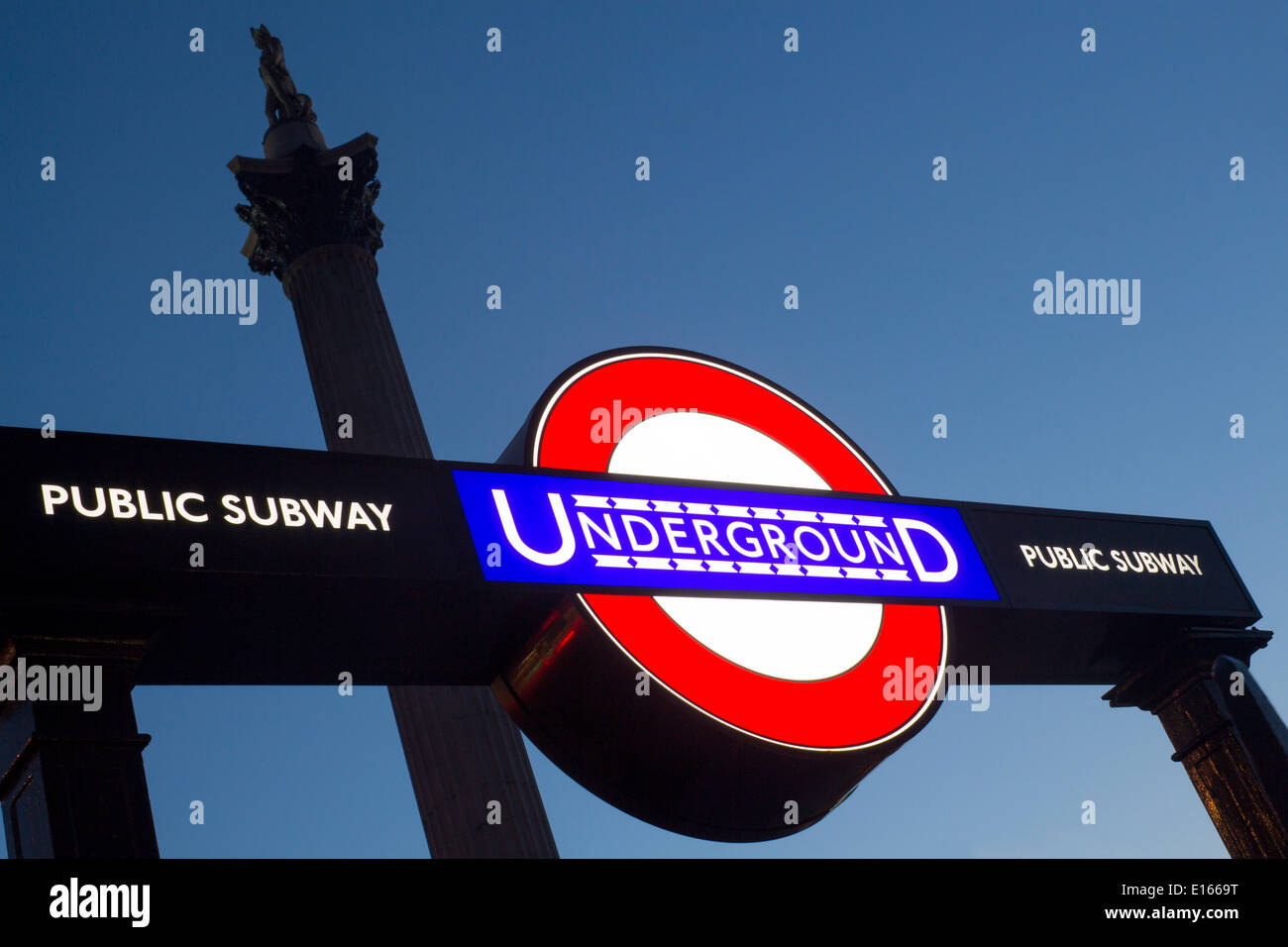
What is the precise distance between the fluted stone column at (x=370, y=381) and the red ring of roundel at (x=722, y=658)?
5320 mm

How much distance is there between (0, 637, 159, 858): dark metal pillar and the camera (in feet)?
12.9

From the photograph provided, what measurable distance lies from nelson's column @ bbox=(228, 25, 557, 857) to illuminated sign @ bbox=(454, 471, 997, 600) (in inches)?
236

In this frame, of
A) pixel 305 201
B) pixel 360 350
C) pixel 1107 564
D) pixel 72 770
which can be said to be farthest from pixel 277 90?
pixel 72 770

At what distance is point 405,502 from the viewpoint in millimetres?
4906

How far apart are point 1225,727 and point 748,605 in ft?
8.37

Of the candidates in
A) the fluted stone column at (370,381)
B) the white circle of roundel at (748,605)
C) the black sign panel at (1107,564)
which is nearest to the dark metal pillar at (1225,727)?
the black sign panel at (1107,564)

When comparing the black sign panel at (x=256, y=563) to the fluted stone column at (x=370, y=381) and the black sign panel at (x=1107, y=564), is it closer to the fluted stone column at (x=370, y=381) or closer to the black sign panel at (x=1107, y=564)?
the black sign panel at (x=1107, y=564)

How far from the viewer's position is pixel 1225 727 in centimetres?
645

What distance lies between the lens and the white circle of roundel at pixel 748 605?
5215 millimetres

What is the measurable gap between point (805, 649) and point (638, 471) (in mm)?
970

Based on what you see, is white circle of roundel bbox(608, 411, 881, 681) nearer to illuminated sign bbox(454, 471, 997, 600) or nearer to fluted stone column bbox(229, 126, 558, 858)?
illuminated sign bbox(454, 471, 997, 600)

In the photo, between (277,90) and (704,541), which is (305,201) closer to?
(277,90)
